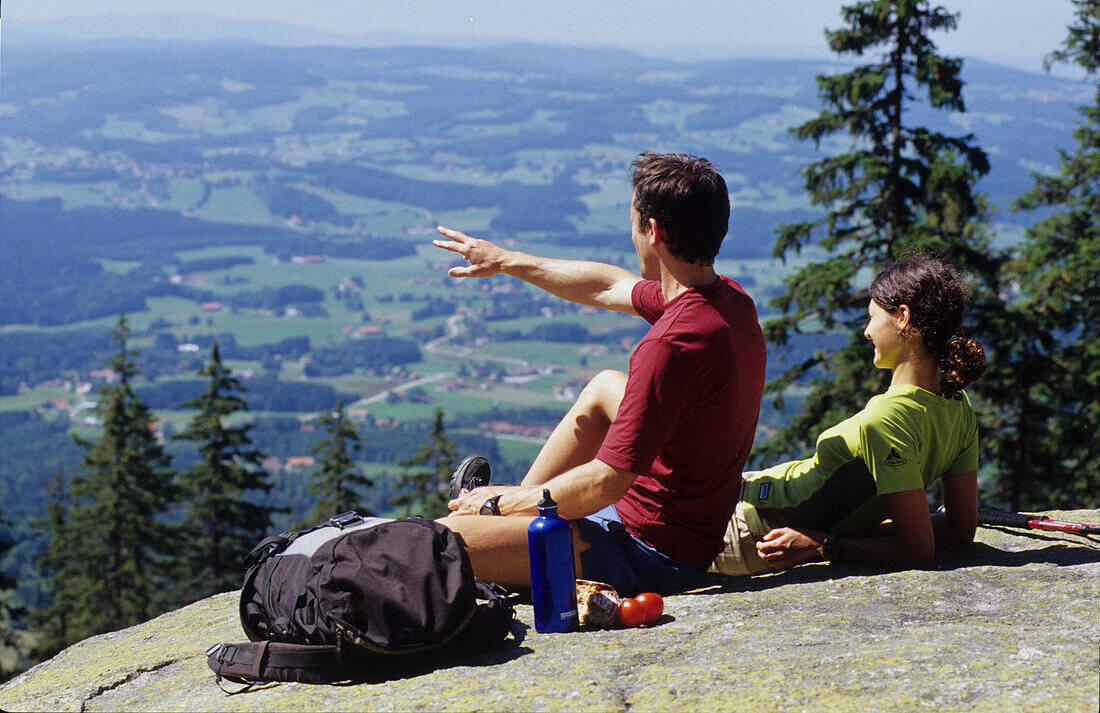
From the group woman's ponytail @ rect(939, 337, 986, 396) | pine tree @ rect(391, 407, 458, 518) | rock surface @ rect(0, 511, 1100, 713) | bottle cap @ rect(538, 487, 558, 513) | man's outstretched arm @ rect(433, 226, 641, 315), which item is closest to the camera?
rock surface @ rect(0, 511, 1100, 713)

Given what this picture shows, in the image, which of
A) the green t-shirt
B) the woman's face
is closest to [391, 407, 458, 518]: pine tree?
the green t-shirt

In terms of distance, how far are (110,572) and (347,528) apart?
27926 mm

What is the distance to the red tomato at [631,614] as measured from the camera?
3.56 metres

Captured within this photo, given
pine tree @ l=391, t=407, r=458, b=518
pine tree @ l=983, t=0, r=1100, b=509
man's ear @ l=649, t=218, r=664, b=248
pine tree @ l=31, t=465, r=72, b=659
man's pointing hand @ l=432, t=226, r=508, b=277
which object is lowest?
pine tree @ l=31, t=465, r=72, b=659

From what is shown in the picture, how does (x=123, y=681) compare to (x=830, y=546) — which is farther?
(x=830, y=546)

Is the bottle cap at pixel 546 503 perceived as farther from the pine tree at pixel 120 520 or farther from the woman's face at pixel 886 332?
the pine tree at pixel 120 520

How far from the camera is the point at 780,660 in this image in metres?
3.05

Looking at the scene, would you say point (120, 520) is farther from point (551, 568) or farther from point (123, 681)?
point (551, 568)

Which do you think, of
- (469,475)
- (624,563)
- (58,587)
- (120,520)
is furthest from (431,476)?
(624,563)

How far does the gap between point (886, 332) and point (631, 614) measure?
1606 millimetres

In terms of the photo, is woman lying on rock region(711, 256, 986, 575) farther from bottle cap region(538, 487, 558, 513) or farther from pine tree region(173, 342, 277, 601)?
pine tree region(173, 342, 277, 601)

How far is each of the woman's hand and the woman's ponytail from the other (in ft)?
2.88

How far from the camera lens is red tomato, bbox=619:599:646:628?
140 inches

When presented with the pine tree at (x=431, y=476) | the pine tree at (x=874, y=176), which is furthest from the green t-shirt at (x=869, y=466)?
the pine tree at (x=431, y=476)
